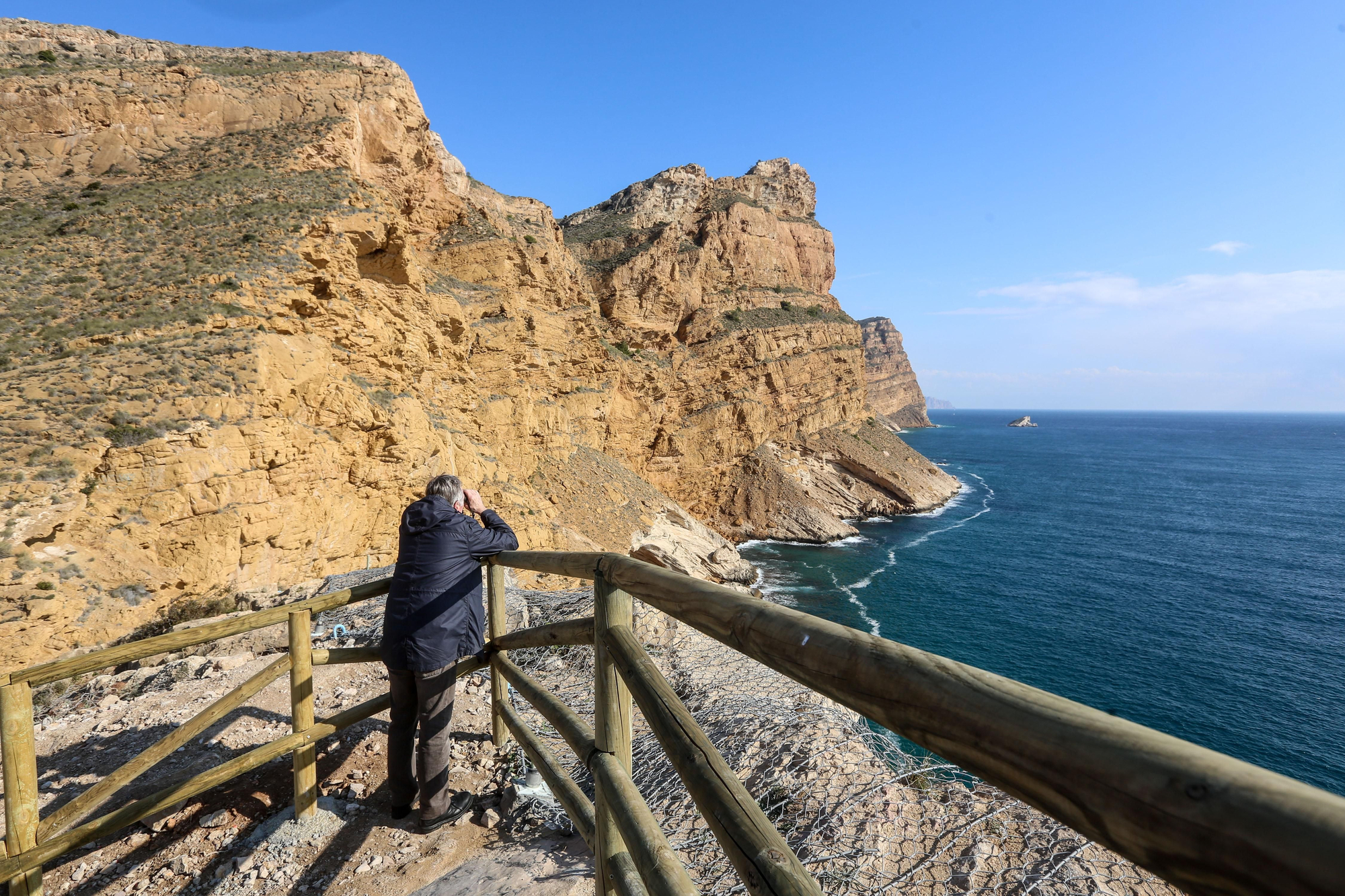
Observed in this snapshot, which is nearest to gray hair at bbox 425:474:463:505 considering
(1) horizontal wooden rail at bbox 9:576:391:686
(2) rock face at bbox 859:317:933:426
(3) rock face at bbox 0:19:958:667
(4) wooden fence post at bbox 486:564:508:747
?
(4) wooden fence post at bbox 486:564:508:747

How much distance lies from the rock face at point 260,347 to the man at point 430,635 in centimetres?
783

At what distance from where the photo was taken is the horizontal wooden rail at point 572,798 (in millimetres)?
2012

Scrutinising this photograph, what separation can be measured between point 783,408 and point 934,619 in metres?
21.9

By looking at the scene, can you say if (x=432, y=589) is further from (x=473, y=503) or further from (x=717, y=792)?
(x=717, y=792)

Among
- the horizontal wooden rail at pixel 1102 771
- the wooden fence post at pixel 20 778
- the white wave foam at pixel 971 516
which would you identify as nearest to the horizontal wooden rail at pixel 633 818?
the horizontal wooden rail at pixel 1102 771

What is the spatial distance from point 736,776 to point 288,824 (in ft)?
10.3

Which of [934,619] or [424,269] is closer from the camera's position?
[424,269]

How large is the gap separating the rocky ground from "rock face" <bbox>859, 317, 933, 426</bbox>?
122 metres

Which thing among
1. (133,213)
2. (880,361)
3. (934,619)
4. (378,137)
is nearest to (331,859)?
(133,213)

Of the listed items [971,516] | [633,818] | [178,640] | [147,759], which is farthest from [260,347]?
[971,516]

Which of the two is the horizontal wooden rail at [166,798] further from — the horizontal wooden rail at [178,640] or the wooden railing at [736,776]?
the horizontal wooden rail at [178,640]

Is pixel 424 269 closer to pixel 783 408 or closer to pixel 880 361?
pixel 783 408

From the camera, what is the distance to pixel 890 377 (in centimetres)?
13188

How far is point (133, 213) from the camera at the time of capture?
45.0ft
